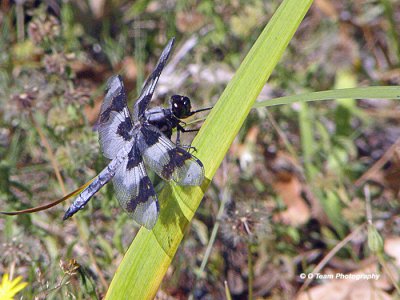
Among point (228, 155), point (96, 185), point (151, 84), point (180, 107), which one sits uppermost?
point (151, 84)

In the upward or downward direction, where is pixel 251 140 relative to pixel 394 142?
upward

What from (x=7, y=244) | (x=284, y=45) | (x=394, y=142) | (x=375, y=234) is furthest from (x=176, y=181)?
(x=394, y=142)

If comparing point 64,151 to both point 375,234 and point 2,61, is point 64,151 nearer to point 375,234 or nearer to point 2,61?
point 2,61

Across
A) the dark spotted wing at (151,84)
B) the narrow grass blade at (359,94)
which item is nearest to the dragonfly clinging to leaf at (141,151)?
the dark spotted wing at (151,84)

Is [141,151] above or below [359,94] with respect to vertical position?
below

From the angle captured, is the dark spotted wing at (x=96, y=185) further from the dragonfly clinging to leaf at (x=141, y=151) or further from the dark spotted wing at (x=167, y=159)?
the dark spotted wing at (x=167, y=159)

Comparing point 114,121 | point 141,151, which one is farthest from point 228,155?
point 141,151

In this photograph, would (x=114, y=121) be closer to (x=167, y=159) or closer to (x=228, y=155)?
(x=167, y=159)

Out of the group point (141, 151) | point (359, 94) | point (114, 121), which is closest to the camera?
point (359, 94)
